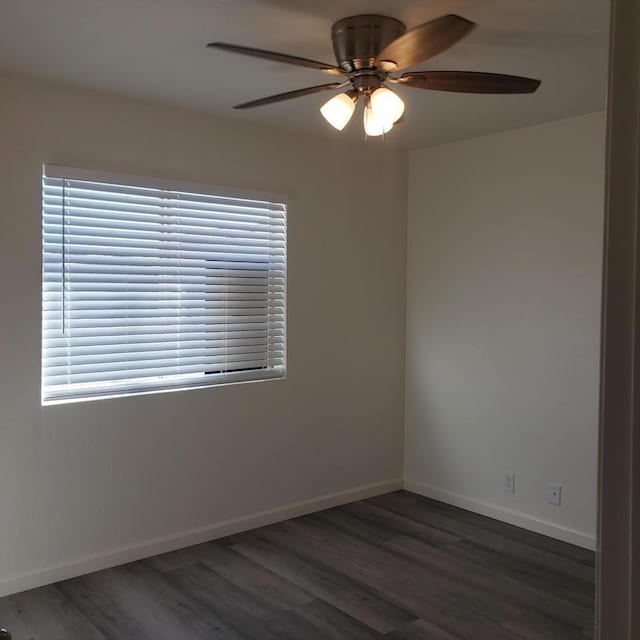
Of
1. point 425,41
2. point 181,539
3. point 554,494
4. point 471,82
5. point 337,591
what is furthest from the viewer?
point 554,494

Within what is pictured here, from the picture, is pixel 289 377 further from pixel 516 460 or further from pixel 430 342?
pixel 516 460

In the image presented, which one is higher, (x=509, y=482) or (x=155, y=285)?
(x=155, y=285)

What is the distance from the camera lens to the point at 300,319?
13.8ft

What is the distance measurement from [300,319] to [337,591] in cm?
170

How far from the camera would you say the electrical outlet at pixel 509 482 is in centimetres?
412

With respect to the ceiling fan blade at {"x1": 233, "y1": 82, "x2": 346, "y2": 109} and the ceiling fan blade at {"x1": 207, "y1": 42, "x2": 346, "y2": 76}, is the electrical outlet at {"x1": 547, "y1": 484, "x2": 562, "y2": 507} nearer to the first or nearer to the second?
the ceiling fan blade at {"x1": 233, "y1": 82, "x2": 346, "y2": 109}

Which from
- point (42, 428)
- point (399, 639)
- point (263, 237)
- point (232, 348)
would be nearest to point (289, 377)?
point (232, 348)

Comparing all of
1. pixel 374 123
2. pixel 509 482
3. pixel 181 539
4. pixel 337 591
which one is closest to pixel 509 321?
pixel 509 482

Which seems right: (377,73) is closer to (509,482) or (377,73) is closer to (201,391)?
(201,391)

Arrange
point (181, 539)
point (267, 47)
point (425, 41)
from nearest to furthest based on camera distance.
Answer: point (425, 41), point (267, 47), point (181, 539)

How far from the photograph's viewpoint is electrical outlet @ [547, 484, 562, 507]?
3.88 meters

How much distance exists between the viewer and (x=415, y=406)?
4.76m

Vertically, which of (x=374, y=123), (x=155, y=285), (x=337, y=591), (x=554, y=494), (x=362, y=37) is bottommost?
(x=337, y=591)

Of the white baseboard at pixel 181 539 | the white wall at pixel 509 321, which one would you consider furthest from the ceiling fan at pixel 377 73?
the white baseboard at pixel 181 539
